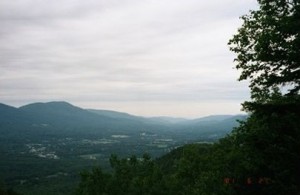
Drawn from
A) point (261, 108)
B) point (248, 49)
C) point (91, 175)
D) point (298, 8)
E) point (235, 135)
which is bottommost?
point (91, 175)

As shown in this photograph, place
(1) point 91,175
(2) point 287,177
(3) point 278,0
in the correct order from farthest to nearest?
(1) point 91,175 < (3) point 278,0 < (2) point 287,177

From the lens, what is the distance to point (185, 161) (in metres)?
47.8

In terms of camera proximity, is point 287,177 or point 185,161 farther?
point 185,161

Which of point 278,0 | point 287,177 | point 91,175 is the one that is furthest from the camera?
point 91,175

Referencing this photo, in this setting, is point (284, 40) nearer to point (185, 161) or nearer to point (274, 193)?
point (274, 193)

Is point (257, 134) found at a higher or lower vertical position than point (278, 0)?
lower

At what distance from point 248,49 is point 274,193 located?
7.13 m

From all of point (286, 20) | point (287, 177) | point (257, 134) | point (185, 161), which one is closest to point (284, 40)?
point (286, 20)

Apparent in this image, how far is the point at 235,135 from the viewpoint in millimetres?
20844

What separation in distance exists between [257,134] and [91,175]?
3089cm

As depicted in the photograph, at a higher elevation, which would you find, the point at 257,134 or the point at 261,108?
the point at 261,108

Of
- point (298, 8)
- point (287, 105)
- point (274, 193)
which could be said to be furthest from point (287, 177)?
point (298, 8)

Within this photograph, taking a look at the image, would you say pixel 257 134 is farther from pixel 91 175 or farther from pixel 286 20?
pixel 91 175

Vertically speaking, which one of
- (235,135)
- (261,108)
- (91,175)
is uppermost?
(261,108)
